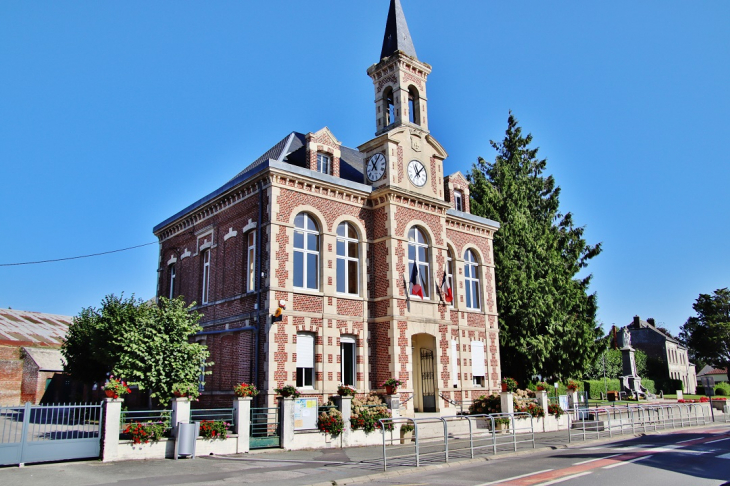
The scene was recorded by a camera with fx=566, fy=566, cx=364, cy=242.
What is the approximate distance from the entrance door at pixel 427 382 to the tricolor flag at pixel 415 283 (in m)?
2.63

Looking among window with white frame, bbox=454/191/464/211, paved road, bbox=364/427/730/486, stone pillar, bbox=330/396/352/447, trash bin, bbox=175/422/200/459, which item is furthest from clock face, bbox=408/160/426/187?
trash bin, bbox=175/422/200/459

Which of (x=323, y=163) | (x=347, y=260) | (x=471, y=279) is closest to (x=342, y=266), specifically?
(x=347, y=260)

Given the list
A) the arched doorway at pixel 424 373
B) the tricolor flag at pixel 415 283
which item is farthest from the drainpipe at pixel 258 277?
the arched doorway at pixel 424 373

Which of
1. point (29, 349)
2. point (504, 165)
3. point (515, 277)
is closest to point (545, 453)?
point (515, 277)

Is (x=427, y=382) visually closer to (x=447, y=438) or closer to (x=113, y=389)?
(x=447, y=438)

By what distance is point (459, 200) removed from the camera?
3017 cm

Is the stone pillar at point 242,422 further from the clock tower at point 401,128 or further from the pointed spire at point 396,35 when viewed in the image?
the pointed spire at point 396,35

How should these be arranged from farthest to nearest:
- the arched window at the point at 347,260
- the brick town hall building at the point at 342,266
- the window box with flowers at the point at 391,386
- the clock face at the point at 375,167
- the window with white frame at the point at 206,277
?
the window with white frame at the point at 206,277 < the clock face at the point at 375,167 < the arched window at the point at 347,260 < the brick town hall building at the point at 342,266 < the window box with flowers at the point at 391,386

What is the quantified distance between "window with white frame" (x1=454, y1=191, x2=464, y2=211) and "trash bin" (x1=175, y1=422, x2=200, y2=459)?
738 inches

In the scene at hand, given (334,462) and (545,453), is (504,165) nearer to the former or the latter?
(545,453)

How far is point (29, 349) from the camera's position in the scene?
3650 centimetres

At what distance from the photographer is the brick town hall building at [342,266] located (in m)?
20.8

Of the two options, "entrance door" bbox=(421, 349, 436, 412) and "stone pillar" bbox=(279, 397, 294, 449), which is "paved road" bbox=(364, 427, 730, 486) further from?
"entrance door" bbox=(421, 349, 436, 412)

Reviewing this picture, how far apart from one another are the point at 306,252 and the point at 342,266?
5.77ft
